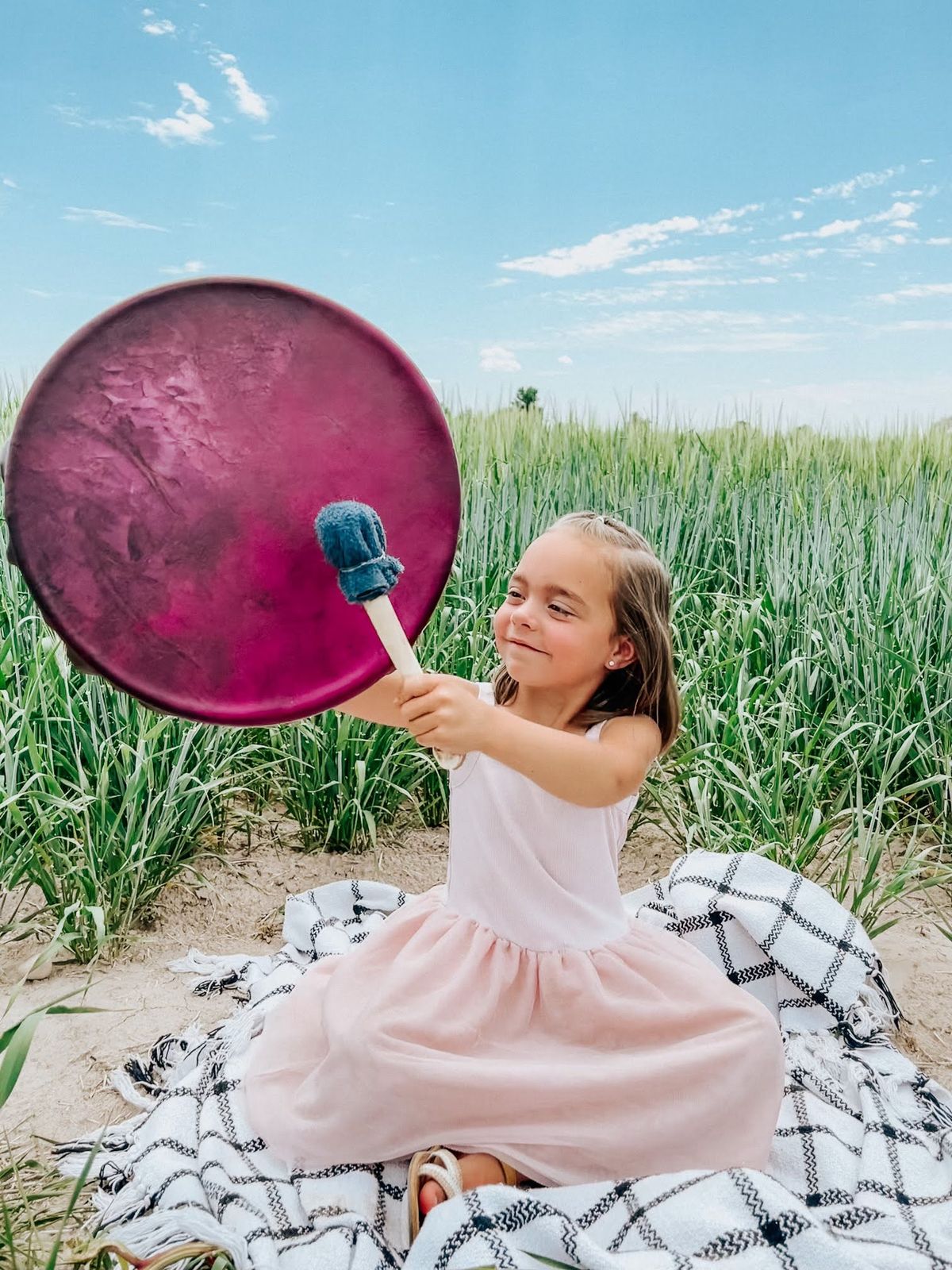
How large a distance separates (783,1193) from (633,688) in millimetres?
739

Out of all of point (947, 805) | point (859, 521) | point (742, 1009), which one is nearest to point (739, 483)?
point (859, 521)

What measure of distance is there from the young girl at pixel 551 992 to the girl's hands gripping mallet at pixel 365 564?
0.28 metres

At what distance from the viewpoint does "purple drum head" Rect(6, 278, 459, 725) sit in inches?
55.6

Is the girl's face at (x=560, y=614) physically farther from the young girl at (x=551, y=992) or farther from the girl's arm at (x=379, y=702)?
the girl's arm at (x=379, y=702)

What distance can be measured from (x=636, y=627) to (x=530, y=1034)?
635 millimetres

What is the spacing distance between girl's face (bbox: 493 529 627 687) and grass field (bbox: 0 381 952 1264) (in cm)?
103

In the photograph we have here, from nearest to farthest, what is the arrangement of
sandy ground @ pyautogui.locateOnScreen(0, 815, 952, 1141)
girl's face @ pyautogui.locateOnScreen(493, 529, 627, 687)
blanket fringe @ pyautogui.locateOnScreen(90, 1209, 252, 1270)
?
blanket fringe @ pyautogui.locateOnScreen(90, 1209, 252, 1270) < girl's face @ pyautogui.locateOnScreen(493, 529, 627, 687) < sandy ground @ pyautogui.locateOnScreen(0, 815, 952, 1141)

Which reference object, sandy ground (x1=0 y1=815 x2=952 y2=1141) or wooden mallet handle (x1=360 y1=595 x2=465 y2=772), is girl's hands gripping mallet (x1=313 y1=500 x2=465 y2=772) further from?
sandy ground (x1=0 y1=815 x2=952 y2=1141)

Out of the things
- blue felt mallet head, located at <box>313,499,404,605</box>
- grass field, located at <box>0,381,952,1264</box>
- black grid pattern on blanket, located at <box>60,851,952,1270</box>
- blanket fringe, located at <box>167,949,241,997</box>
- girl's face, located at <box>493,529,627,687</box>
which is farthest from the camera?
grass field, located at <box>0,381,952,1264</box>

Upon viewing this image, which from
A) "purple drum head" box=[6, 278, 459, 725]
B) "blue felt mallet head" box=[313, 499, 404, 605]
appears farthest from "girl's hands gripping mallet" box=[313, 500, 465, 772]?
"purple drum head" box=[6, 278, 459, 725]

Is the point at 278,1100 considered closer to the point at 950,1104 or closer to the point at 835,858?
the point at 950,1104

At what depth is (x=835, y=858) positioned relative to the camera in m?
2.87

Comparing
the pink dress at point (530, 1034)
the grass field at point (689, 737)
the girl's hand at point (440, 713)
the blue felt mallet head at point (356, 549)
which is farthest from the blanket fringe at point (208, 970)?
the blue felt mallet head at point (356, 549)

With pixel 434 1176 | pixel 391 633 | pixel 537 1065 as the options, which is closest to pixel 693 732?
pixel 537 1065
